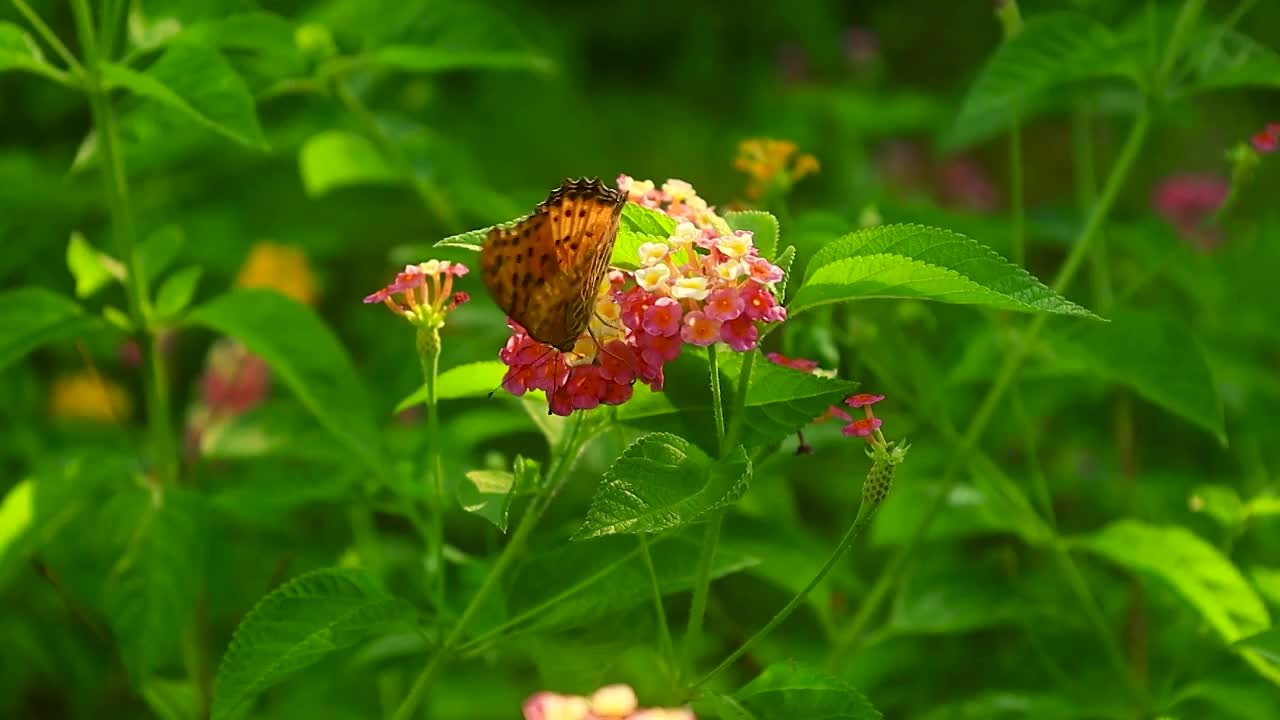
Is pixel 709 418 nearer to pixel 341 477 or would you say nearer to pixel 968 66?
pixel 341 477

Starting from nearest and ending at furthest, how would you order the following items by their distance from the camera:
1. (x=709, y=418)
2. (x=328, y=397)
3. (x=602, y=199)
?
(x=602, y=199) → (x=709, y=418) → (x=328, y=397)

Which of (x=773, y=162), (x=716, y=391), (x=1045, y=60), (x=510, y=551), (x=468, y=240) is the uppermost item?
(x=1045, y=60)

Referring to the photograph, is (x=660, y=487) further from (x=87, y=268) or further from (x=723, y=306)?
(x=87, y=268)

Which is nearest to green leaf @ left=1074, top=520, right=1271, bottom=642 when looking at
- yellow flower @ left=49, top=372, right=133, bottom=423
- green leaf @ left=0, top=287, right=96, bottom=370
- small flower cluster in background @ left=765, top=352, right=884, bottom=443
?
small flower cluster in background @ left=765, top=352, right=884, bottom=443

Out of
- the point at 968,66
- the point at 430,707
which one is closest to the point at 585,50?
the point at 968,66

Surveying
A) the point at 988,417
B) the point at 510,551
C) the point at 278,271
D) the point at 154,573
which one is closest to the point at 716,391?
the point at 510,551

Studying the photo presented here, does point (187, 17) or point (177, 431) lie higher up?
point (187, 17)

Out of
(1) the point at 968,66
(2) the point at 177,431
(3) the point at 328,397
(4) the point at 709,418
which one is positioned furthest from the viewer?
(1) the point at 968,66
